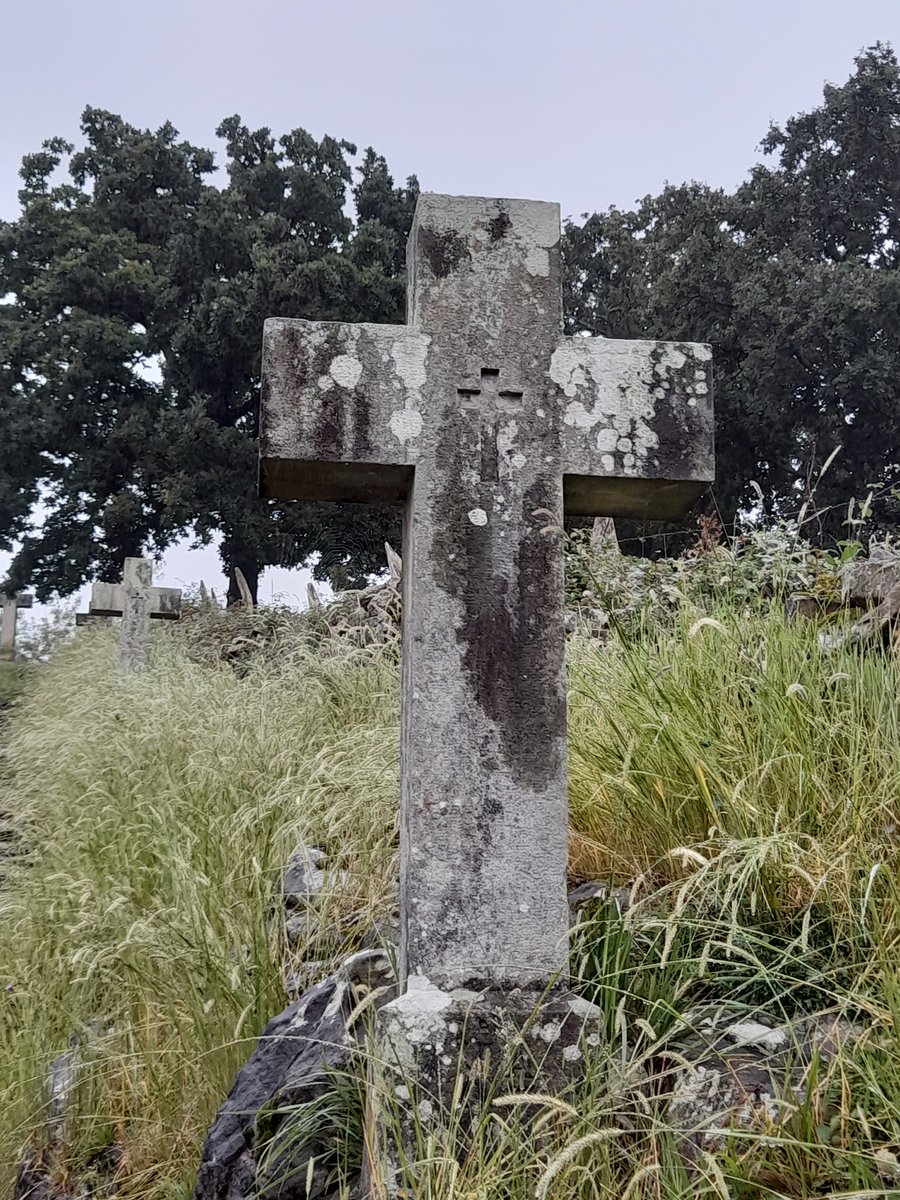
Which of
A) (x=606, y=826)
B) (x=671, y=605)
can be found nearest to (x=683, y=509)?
(x=606, y=826)

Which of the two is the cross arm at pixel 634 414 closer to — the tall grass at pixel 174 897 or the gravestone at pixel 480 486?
the gravestone at pixel 480 486

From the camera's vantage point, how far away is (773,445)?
69.5ft

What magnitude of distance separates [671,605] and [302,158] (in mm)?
22167

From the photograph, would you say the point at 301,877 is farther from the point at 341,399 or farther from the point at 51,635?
the point at 51,635

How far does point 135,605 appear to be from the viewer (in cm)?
921

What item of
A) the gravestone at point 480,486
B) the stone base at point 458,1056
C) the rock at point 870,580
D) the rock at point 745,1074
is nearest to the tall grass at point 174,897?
the stone base at point 458,1056

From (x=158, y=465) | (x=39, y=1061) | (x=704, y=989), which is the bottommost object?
(x=39, y=1061)

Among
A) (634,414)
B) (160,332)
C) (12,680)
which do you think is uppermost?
(160,332)

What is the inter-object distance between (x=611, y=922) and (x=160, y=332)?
921 inches

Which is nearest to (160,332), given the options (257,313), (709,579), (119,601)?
(257,313)

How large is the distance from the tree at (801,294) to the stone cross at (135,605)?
12929 millimetres

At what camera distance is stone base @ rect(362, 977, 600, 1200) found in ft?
6.40

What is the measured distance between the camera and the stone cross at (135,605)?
905 cm

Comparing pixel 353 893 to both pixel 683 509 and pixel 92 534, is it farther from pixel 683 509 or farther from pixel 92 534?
pixel 92 534
